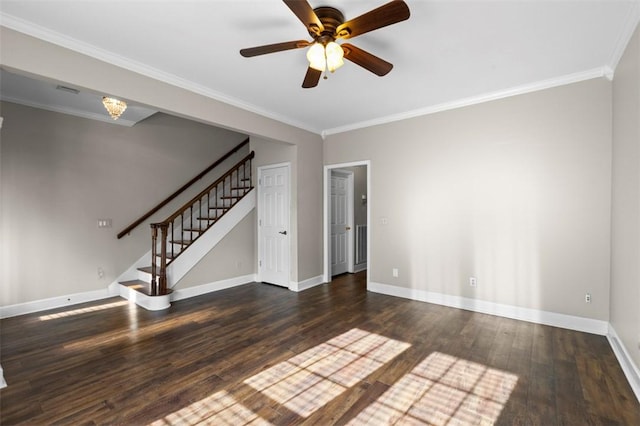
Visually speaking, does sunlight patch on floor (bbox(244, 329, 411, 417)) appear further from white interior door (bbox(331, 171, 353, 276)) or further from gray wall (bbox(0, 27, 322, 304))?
white interior door (bbox(331, 171, 353, 276))

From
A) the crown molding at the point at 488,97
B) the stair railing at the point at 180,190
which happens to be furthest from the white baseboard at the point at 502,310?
the stair railing at the point at 180,190

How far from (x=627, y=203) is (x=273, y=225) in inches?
174

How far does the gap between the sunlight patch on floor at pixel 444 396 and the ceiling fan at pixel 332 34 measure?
2.49 meters

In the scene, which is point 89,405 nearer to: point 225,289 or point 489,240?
point 225,289

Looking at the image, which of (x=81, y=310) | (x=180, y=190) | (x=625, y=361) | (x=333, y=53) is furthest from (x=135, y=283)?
(x=625, y=361)

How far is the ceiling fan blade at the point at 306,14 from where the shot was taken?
5.79ft

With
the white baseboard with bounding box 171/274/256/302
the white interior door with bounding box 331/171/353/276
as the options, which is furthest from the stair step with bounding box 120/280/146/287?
the white interior door with bounding box 331/171/353/276

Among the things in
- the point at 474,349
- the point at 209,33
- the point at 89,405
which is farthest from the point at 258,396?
the point at 209,33

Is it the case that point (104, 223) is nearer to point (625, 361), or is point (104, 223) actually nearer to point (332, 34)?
point (332, 34)

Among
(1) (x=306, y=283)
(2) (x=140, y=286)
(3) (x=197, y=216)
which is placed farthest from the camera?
(3) (x=197, y=216)

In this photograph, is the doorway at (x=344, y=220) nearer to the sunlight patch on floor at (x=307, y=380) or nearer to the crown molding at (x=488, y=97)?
the crown molding at (x=488, y=97)

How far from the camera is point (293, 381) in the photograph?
231 centimetres

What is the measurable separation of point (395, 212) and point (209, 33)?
3348mm

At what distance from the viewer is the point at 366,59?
7.80 ft
